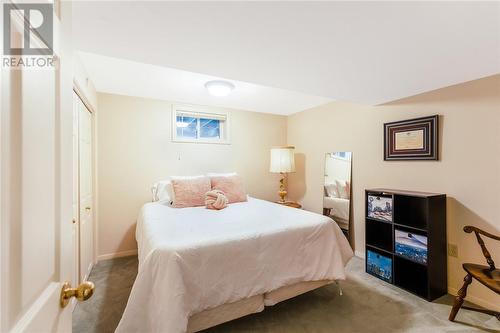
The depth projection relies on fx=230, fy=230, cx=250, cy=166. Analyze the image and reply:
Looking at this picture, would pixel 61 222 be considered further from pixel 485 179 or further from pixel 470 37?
pixel 485 179

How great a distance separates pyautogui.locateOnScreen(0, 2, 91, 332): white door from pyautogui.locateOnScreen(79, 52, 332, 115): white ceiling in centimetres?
181

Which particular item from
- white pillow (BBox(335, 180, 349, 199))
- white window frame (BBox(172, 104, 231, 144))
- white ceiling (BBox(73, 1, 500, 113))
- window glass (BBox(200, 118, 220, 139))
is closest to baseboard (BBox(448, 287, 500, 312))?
white pillow (BBox(335, 180, 349, 199))

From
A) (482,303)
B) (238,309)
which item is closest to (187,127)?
(238,309)

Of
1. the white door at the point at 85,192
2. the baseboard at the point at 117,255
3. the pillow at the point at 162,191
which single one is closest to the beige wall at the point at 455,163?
the pillow at the point at 162,191

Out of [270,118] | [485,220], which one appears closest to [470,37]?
[485,220]

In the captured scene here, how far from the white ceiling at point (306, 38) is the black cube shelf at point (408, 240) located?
47.6 inches

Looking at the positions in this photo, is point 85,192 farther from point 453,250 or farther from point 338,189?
point 453,250

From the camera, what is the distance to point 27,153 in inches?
19.7

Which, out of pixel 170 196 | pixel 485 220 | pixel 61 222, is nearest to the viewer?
pixel 61 222

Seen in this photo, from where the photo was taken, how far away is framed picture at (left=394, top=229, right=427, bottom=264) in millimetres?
2193

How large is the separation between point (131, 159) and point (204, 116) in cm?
131

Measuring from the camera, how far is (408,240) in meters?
2.33

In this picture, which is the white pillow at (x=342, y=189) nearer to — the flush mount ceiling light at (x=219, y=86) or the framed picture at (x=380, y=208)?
the framed picture at (x=380, y=208)

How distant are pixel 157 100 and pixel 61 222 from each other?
3.10 meters
